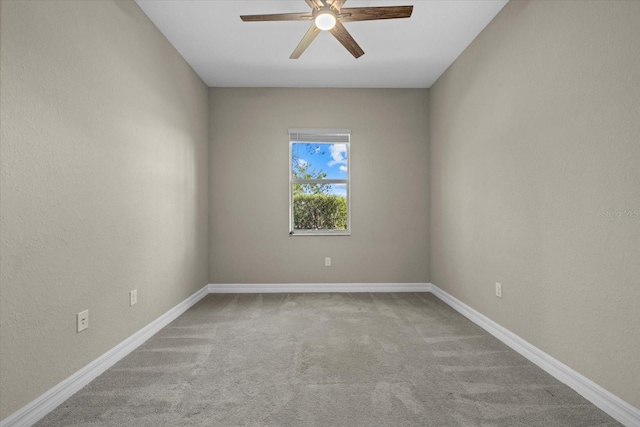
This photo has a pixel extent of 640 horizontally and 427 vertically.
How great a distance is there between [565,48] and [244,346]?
2.96 metres

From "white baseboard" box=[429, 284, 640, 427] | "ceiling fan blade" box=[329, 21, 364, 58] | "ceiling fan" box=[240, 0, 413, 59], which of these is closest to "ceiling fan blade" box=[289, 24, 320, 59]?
"ceiling fan" box=[240, 0, 413, 59]

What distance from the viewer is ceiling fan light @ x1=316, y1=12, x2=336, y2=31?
2.20 meters

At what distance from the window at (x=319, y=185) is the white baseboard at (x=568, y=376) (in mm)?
2069

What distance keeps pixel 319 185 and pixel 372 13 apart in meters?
2.42


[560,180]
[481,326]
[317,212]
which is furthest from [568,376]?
[317,212]

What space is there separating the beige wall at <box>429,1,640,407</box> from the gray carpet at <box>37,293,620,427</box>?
1.14 ft

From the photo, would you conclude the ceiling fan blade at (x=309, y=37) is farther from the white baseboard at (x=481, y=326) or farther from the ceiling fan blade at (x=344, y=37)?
the white baseboard at (x=481, y=326)

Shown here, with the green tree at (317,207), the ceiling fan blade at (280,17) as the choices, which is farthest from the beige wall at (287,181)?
the ceiling fan blade at (280,17)

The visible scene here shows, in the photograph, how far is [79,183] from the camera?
1926mm

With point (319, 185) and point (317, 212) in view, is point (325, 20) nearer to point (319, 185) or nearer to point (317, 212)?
point (319, 185)

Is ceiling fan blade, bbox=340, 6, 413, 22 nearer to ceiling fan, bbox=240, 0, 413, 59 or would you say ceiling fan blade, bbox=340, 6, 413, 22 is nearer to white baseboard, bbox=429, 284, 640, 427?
ceiling fan, bbox=240, 0, 413, 59

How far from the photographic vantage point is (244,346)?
251 centimetres

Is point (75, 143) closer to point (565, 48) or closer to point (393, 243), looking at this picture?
point (565, 48)

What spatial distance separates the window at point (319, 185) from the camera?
4324 mm
